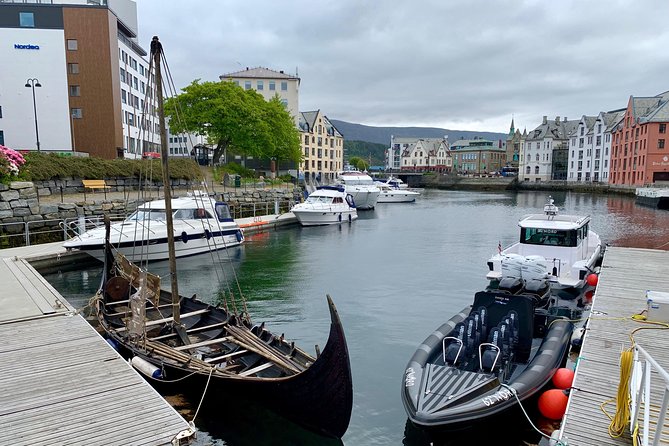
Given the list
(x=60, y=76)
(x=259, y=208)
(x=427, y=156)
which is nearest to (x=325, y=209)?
(x=259, y=208)

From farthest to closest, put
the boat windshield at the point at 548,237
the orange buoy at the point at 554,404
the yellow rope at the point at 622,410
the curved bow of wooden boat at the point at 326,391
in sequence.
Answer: the boat windshield at the point at 548,237
the orange buoy at the point at 554,404
the curved bow of wooden boat at the point at 326,391
the yellow rope at the point at 622,410

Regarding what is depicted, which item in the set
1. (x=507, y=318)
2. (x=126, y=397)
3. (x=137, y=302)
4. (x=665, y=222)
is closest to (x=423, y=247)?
(x=507, y=318)

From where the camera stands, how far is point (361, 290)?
18.9 m

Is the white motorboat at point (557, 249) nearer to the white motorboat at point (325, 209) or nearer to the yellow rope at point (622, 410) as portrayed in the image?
the yellow rope at point (622, 410)

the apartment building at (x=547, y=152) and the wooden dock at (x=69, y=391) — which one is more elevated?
the apartment building at (x=547, y=152)

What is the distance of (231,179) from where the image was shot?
45.7 metres

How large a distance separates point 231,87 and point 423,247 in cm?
3150

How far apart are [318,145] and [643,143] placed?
55893mm

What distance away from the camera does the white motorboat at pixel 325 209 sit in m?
37.3

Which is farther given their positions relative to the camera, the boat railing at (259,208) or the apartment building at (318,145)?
the apartment building at (318,145)

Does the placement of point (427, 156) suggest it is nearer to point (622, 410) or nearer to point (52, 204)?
point (52, 204)

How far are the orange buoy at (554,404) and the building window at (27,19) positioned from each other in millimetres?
58083

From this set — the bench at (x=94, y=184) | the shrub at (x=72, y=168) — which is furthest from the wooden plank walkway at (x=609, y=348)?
the bench at (x=94, y=184)

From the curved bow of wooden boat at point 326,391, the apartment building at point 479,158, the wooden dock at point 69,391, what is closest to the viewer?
the wooden dock at point 69,391
